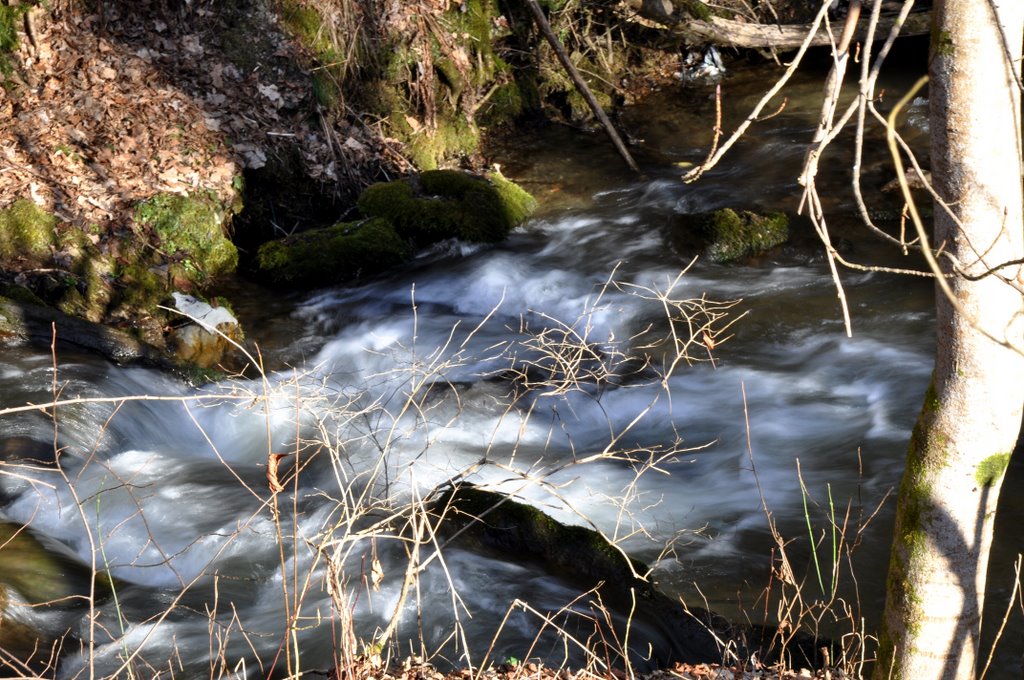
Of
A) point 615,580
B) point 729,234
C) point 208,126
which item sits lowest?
point 615,580

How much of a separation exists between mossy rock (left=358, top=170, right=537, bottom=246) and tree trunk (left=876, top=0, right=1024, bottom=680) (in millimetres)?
6913

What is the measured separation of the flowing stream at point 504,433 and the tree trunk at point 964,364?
0.61 meters

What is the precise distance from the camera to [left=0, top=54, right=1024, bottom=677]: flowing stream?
14.5ft

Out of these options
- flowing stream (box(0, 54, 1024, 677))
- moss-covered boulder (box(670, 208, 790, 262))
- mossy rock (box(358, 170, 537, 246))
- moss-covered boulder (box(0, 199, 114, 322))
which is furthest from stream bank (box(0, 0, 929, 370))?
moss-covered boulder (box(670, 208, 790, 262))

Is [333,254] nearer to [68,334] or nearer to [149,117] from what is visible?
[149,117]

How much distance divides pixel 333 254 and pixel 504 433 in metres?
2.94

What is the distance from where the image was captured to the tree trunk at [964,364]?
235 cm

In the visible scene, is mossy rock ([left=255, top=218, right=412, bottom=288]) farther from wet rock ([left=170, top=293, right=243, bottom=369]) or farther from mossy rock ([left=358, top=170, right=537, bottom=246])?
wet rock ([left=170, top=293, right=243, bottom=369])

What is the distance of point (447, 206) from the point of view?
9461mm

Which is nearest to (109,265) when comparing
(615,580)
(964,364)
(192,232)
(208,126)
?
(192,232)

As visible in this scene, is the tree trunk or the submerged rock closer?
the tree trunk

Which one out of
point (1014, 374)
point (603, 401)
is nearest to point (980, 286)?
point (1014, 374)

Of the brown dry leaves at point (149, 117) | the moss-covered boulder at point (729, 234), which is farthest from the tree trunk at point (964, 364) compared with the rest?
the brown dry leaves at point (149, 117)

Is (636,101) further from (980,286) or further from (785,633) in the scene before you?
(980,286)
